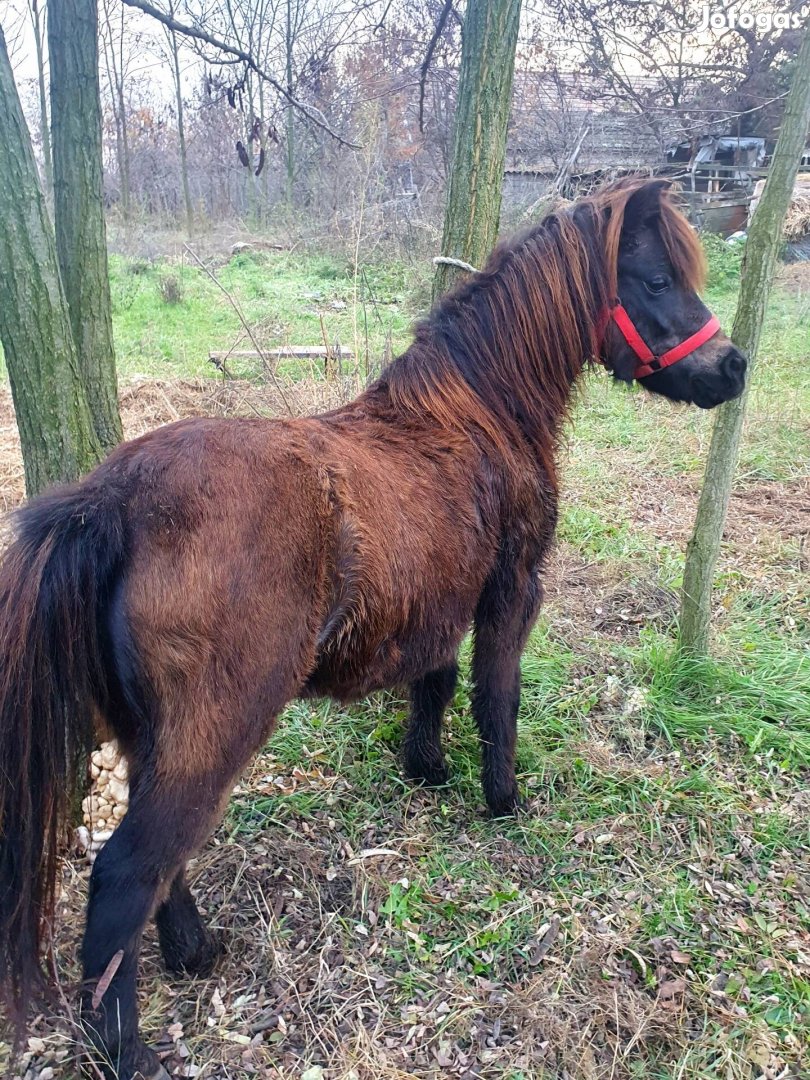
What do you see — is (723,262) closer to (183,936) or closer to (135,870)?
(183,936)

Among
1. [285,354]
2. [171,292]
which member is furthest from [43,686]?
[171,292]

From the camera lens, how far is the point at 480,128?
368 cm

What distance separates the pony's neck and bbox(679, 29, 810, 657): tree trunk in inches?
33.8

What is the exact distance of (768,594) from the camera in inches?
169

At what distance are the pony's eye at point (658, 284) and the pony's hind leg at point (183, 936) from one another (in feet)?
8.83

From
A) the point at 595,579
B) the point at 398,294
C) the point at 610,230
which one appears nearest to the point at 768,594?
the point at 595,579

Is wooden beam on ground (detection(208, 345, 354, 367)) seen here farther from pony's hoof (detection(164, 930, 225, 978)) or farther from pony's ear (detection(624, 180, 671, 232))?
pony's hoof (detection(164, 930, 225, 978))

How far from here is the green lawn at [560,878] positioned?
6.96 ft

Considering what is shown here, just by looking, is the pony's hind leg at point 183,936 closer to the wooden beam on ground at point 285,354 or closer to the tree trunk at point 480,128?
the tree trunk at point 480,128

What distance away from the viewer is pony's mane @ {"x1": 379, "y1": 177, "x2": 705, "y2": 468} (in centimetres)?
268

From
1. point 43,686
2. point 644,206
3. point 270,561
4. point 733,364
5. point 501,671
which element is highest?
point 644,206

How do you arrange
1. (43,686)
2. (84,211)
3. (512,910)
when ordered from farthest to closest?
(84,211)
(512,910)
(43,686)

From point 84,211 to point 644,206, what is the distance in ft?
9.60

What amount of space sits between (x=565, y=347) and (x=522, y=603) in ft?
3.41
